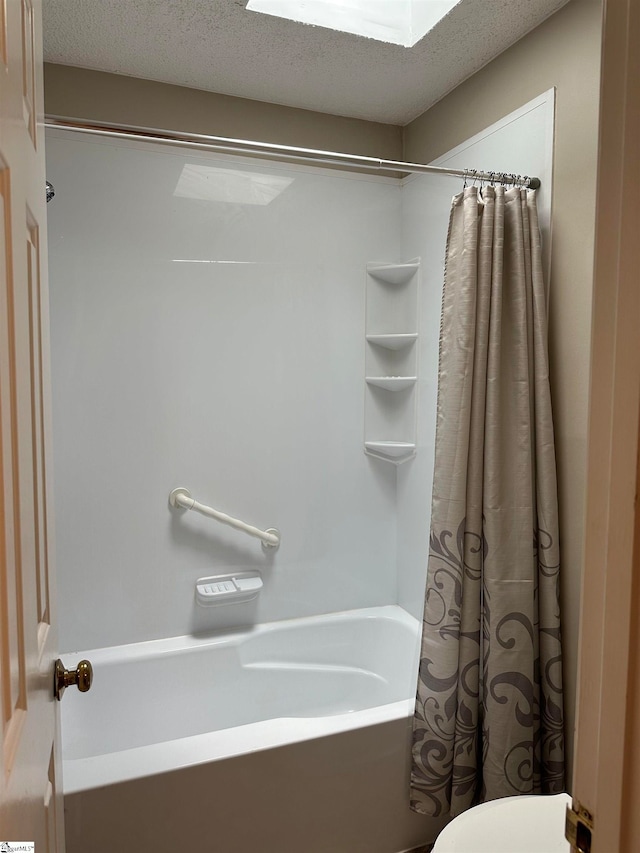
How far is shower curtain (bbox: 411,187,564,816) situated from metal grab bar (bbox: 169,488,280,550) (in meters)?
0.86

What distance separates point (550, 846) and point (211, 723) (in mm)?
1509

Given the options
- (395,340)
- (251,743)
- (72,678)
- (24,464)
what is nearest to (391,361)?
(395,340)

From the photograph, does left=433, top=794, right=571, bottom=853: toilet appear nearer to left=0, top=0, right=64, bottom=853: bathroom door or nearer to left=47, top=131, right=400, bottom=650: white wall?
left=0, top=0, right=64, bottom=853: bathroom door

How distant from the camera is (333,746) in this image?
1723 millimetres

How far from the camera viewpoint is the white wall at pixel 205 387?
2211 millimetres

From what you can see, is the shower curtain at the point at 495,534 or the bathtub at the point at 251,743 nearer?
the bathtub at the point at 251,743

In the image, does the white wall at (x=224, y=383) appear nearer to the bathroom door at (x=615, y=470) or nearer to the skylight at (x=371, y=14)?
the skylight at (x=371, y=14)

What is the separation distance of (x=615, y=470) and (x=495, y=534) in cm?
127

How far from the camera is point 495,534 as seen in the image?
5.84 feet

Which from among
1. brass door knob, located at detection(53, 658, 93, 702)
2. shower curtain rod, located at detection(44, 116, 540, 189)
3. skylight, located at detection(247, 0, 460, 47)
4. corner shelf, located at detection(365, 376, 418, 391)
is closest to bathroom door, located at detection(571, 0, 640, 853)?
brass door knob, located at detection(53, 658, 93, 702)

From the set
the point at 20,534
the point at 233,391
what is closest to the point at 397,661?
the point at 233,391

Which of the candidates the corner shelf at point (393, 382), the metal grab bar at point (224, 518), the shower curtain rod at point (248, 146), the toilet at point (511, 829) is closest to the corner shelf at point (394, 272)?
the corner shelf at point (393, 382)

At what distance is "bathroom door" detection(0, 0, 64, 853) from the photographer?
61cm

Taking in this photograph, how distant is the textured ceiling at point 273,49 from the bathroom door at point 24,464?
3.50ft
